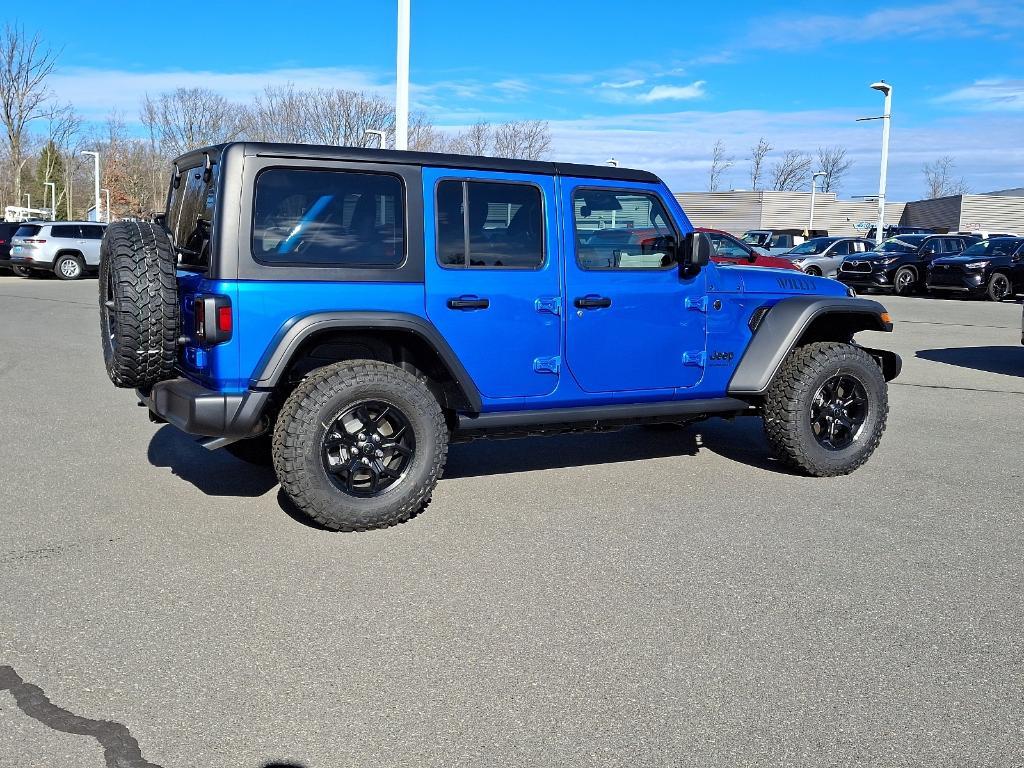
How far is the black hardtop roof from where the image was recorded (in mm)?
4902

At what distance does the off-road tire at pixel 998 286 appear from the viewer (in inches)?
920

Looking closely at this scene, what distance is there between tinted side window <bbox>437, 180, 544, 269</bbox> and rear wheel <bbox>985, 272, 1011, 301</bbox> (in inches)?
826

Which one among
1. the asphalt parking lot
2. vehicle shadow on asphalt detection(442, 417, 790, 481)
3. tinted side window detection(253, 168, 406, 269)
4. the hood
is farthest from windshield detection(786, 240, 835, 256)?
tinted side window detection(253, 168, 406, 269)

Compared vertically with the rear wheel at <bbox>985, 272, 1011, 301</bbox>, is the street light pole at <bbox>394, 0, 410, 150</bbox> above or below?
above

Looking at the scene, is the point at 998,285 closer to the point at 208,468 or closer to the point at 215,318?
the point at 208,468

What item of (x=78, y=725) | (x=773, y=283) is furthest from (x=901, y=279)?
(x=78, y=725)

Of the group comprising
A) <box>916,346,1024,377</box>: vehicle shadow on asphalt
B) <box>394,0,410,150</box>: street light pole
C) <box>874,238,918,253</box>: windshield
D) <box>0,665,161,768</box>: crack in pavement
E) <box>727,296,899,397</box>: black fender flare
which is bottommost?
<box>0,665,161,768</box>: crack in pavement

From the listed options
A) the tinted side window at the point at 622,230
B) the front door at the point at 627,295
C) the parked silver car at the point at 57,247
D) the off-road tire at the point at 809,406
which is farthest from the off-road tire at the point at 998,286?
the parked silver car at the point at 57,247

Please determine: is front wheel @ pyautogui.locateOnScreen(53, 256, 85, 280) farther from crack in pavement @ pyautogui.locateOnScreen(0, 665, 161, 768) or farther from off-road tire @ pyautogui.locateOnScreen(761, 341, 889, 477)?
crack in pavement @ pyautogui.locateOnScreen(0, 665, 161, 768)

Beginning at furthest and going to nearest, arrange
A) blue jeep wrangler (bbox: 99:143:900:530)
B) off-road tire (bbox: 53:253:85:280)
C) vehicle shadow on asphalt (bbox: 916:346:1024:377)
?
1. off-road tire (bbox: 53:253:85:280)
2. vehicle shadow on asphalt (bbox: 916:346:1024:377)
3. blue jeep wrangler (bbox: 99:143:900:530)

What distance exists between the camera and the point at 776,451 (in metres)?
6.36

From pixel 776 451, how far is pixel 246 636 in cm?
377

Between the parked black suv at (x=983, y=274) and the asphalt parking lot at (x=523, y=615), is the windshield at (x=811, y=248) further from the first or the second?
the asphalt parking lot at (x=523, y=615)

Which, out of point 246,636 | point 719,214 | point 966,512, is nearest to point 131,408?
point 246,636
